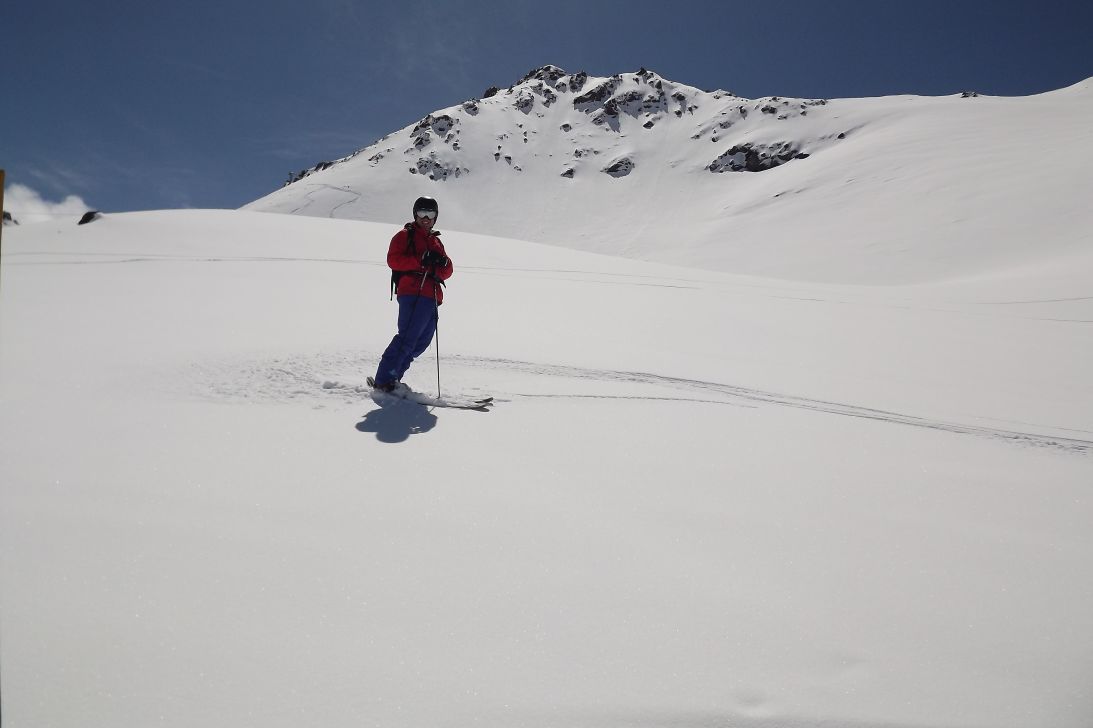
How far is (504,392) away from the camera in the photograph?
4.28 meters

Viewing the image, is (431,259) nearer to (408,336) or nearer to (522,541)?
(408,336)

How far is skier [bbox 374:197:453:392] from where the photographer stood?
4.15m

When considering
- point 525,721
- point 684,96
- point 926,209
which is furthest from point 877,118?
point 525,721

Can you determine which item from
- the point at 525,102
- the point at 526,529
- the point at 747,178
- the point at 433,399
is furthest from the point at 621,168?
the point at 526,529

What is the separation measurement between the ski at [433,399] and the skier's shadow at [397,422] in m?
0.07

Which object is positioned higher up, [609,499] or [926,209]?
[926,209]

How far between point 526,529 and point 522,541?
90mm

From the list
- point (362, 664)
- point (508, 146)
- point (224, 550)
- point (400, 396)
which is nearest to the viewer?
point (362, 664)

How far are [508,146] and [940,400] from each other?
123843 mm

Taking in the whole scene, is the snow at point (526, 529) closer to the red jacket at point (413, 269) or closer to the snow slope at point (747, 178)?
the red jacket at point (413, 269)

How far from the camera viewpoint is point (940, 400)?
4.86 m

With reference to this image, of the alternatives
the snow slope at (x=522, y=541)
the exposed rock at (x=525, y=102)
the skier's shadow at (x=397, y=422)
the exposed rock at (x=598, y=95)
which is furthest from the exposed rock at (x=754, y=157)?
the skier's shadow at (x=397, y=422)

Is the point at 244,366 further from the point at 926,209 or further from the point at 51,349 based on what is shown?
the point at 926,209

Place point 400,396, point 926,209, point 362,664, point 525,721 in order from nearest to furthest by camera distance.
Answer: point 525,721 < point 362,664 < point 400,396 < point 926,209
